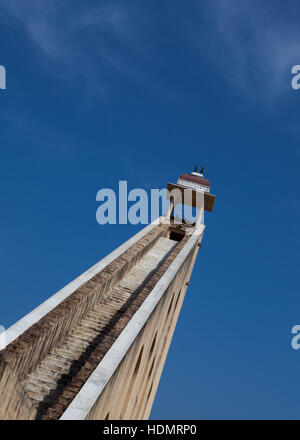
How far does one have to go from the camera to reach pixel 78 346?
705cm

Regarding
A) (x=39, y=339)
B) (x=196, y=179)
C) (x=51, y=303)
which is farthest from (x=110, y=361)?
(x=196, y=179)

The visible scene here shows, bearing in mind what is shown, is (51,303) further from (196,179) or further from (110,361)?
(196,179)

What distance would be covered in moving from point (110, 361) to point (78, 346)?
1247 mm

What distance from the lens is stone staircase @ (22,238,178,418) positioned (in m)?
5.89

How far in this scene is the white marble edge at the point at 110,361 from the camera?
493 cm

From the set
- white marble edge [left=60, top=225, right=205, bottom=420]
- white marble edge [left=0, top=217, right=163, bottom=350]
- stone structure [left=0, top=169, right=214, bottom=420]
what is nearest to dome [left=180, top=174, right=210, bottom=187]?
white marble edge [left=0, top=217, right=163, bottom=350]

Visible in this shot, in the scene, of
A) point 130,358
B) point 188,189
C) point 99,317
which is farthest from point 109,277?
point 188,189

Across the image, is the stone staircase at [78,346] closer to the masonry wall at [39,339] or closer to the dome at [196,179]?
the masonry wall at [39,339]

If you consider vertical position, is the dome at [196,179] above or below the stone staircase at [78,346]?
above

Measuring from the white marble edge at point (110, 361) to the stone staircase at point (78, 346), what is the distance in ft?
0.61

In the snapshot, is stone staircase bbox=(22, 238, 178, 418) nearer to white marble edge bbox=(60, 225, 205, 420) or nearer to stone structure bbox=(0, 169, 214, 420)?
stone structure bbox=(0, 169, 214, 420)

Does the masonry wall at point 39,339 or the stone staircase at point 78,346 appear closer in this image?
the masonry wall at point 39,339

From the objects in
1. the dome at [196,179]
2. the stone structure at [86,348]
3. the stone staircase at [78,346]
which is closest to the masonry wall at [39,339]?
the stone structure at [86,348]
